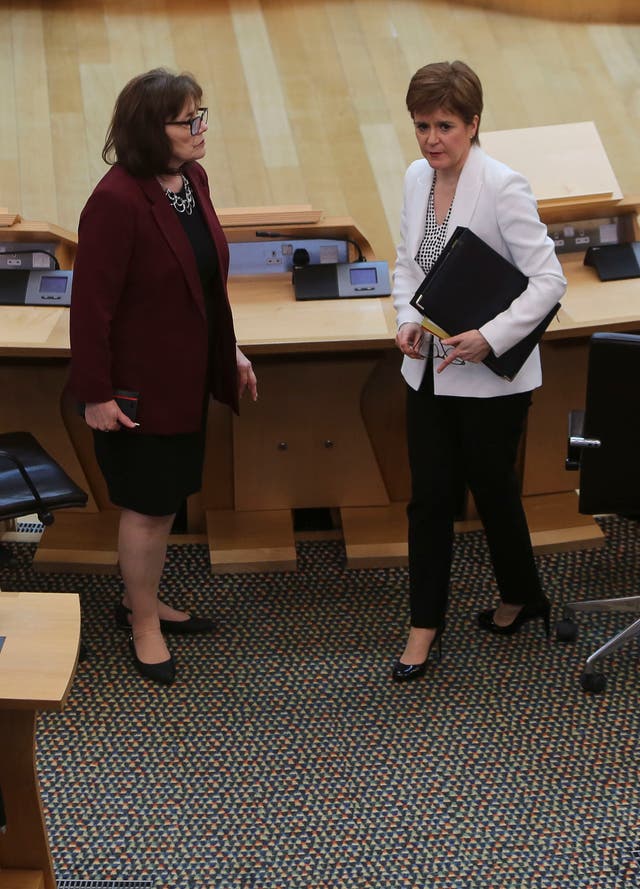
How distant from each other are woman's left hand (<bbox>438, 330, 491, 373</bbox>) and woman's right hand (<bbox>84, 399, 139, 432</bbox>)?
70 cm

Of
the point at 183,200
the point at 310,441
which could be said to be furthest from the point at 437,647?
the point at 183,200

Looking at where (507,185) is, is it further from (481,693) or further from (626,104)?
(626,104)

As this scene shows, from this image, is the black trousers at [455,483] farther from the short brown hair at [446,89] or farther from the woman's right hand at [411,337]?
the short brown hair at [446,89]

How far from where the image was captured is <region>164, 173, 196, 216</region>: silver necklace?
240 centimetres

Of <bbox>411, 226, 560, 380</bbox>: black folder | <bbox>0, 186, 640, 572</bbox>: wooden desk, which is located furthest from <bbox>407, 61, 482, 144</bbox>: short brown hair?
<bbox>0, 186, 640, 572</bbox>: wooden desk

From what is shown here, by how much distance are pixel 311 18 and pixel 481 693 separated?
3785 millimetres

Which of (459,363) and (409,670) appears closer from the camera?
(459,363)

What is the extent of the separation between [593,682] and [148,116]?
1617mm

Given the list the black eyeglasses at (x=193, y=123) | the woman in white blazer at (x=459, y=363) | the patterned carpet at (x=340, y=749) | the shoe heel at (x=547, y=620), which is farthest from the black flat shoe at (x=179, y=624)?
the black eyeglasses at (x=193, y=123)

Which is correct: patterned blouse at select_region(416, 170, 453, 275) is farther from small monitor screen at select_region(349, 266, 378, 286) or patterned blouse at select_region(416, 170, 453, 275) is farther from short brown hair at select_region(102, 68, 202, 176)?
small monitor screen at select_region(349, 266, 378, 286)

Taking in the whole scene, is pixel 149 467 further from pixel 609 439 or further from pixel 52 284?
pixel 609 439

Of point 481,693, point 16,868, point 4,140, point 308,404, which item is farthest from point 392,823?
point 4,140

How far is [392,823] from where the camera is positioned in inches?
93.1

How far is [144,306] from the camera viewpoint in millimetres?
2408
